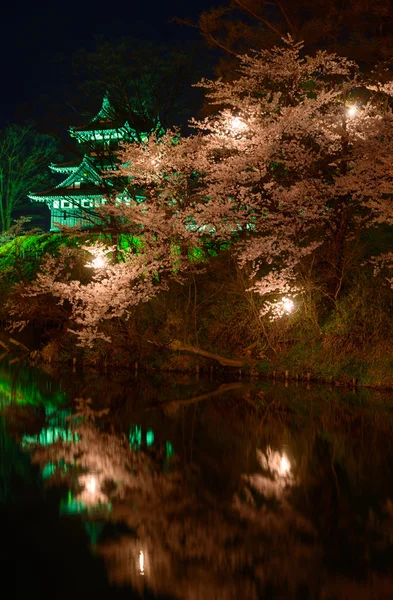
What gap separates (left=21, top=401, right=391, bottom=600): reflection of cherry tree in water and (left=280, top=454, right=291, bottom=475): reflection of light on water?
1 centimetres

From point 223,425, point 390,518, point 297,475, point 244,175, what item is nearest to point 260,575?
point 390,518

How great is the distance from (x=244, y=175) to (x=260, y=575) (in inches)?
387

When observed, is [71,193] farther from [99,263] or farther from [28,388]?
[28,388]

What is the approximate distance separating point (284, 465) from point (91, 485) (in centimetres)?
237

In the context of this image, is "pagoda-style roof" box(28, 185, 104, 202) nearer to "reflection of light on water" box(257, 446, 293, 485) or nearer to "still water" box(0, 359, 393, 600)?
"still water" box(0, 359, 393, 600)

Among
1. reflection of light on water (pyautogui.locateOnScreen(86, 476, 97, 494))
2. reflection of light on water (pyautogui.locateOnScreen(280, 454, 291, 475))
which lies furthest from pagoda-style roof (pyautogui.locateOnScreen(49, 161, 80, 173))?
reflection of light on water (pyautogui.locateOnScreen(86, 476, 97, 494))

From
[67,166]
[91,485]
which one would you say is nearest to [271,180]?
[91,485]

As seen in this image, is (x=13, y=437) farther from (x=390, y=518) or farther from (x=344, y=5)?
(x=344, y=5)

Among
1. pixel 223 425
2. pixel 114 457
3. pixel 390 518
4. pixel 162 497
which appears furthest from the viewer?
pixel 223 425

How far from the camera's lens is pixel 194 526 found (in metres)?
5.79

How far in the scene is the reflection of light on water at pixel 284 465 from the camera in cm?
762

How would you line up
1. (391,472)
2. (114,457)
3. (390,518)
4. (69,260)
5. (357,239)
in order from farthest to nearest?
1. (69,260)
2. (357,239)
3. (114,457)
4. (391,472)
5. (390,518)

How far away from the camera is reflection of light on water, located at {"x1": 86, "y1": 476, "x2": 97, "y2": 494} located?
6863mm

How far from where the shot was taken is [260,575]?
15.8 feet
